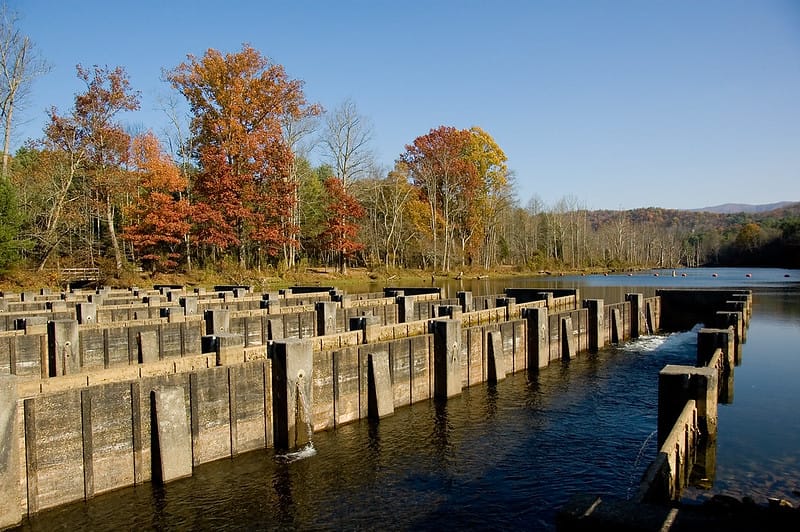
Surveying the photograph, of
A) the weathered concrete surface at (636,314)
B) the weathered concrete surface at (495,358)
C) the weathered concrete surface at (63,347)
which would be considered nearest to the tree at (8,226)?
the weathered concrete surface at (63,347)

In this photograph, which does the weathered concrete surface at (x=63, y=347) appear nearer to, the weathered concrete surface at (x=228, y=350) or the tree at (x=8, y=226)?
the weathered concrete surface at (x=228, y=350)

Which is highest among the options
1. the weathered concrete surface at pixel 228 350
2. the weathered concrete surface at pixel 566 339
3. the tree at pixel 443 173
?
the tree at pixel 443 173

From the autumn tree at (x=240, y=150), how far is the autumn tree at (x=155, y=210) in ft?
6.57

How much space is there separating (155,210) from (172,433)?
43905mm

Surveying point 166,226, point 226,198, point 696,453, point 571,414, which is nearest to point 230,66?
point 226,198

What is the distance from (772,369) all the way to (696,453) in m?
13.5

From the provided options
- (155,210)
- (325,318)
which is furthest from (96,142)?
(325,318)

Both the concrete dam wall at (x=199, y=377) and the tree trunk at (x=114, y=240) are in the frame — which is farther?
the tree trunk at (x=114, y=240)

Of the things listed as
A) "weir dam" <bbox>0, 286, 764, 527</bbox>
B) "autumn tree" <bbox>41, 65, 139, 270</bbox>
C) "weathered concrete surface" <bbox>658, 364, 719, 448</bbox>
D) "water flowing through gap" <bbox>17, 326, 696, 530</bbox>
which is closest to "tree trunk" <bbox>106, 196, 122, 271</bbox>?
"autumn tree" <bbox>41, 65, 139, 270</bbox>

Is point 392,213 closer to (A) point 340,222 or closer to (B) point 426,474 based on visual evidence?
(A) point 340,222

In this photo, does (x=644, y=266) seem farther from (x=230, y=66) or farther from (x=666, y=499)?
(x=666, y=499)

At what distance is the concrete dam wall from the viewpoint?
421 inches

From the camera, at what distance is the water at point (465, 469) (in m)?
10.7

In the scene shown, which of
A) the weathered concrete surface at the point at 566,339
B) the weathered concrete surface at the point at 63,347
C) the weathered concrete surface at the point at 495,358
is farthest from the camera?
the weathered concrete surface at the point at 566,339
